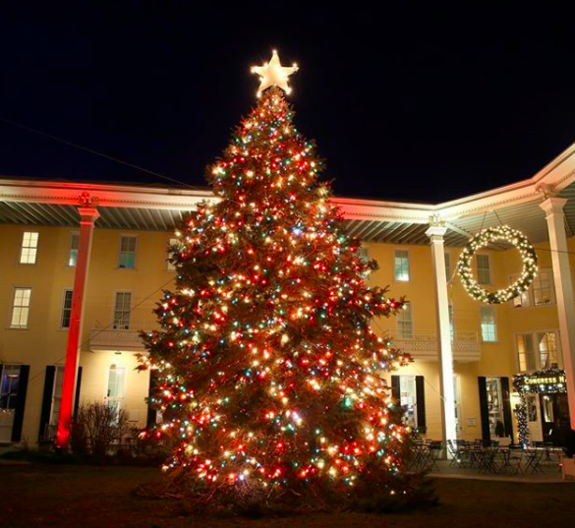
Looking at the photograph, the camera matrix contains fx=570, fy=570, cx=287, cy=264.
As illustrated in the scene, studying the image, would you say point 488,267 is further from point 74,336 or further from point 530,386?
point 74,336

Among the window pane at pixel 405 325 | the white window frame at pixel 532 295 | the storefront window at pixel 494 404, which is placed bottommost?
the storefront window at pixel 494 404

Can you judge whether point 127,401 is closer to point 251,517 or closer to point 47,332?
point 47,332

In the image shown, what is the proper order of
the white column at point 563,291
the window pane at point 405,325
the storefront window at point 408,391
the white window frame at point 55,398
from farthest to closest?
the window pane at point 405,325 → the storefront window at point 408,391 → the white window frame at point 55,398 → the white column at point 563,291

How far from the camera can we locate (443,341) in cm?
1897

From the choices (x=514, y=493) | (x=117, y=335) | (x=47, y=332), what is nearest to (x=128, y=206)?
(x=117, y=335)

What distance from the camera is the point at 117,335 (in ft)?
71.1

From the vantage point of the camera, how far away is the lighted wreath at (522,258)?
1576 centimetres

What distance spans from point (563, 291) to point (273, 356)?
9.98 m

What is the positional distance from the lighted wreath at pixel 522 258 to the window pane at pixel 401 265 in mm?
7491

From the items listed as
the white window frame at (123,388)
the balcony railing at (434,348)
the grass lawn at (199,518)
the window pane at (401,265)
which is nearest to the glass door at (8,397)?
the white window frame at (123,388)

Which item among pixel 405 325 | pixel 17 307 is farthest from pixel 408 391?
pixel 17 307

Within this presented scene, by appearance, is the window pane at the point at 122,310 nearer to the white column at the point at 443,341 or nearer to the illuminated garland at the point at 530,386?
the white column at the point at 443,341

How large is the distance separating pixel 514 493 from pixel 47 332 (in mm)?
17581

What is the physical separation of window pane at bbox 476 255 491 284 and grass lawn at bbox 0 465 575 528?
42.2 ft
